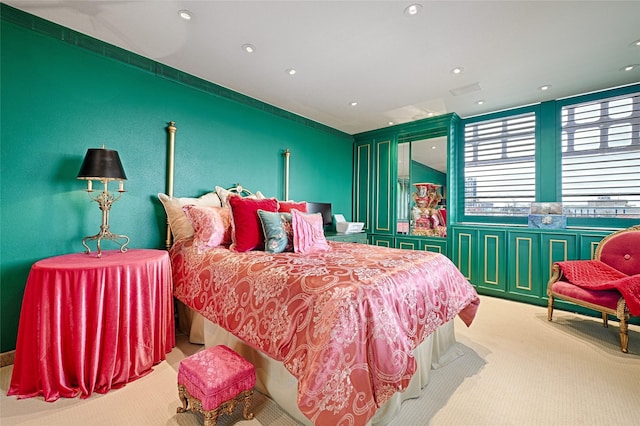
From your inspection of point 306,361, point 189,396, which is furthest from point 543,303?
point 189,396

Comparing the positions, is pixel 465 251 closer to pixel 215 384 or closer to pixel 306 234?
pixel 306 234

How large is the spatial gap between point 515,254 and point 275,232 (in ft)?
10.9

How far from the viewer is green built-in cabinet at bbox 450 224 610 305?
3256 millimetres

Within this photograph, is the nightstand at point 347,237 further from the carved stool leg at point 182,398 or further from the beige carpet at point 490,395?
the carved stool leg at point 182,398

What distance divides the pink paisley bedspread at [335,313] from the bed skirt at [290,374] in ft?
0.63

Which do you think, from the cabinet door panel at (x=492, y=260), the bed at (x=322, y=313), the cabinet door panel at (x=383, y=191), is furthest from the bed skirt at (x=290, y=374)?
the cabinet door panel at (x=383, y=191)

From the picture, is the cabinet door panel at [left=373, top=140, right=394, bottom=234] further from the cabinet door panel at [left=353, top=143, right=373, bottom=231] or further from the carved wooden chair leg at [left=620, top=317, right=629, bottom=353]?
the carved wooden chair leg at [left=620, top=317, right=629, bottom=353]

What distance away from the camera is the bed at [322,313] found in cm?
118

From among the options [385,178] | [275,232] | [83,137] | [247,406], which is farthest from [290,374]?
[385,178]

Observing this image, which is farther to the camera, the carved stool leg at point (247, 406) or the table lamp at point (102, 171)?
the table lamp at point (102, 171)

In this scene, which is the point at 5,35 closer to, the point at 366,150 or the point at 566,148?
the point at 366,150

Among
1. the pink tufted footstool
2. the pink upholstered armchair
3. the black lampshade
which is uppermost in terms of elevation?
the black lampshade

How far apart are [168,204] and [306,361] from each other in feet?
6.99

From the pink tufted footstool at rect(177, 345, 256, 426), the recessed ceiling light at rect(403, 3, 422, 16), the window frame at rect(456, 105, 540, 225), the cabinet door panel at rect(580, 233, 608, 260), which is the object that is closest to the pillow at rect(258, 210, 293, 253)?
the pink tufted footstool at rect(177, 345, 256, 426)
